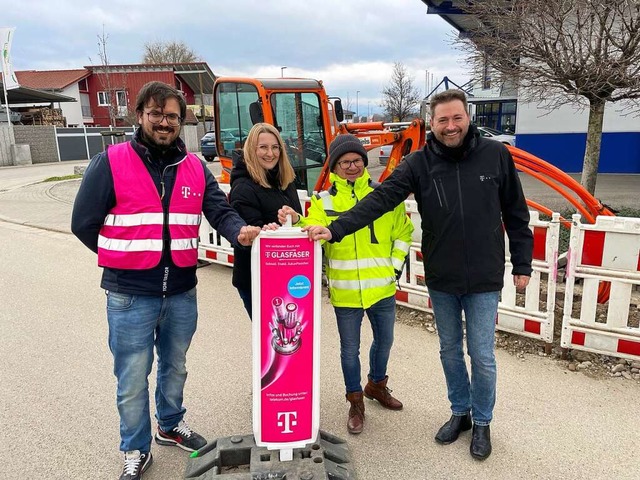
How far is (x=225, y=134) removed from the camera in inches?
308

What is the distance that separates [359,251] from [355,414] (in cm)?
107

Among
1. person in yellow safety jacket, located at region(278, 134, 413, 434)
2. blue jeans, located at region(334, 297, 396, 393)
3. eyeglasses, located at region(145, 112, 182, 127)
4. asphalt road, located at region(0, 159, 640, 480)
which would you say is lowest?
asphalt road, located at region(0, 159, 640, 480)

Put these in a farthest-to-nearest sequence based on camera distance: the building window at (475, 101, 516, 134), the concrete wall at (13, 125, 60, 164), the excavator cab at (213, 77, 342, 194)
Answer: the building window at (475, 101, 516, 134), the concrete wall at (13, 125, 60, 164), the excavator cab at (213, 77, 342, 194)

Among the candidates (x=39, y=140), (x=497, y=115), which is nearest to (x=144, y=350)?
(x=39, y=140)

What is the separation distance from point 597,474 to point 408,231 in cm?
170

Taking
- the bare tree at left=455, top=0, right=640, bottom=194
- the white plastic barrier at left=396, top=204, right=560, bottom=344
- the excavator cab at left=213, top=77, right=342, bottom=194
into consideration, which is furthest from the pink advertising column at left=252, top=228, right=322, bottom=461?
the bare tree at left=455, top=0, right=640, bottom=194

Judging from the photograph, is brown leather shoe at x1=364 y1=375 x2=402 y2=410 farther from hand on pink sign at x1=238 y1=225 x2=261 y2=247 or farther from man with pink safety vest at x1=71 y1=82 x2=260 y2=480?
hand on pink sign at x1=238 y1=225 x2=261 y2=247

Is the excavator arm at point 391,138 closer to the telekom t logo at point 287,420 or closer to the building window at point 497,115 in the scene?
the telekom t logo at point 287,420

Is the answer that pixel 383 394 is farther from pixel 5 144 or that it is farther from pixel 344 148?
pixel 5 144

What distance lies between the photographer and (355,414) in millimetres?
3176

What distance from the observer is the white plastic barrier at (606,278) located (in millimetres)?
3705

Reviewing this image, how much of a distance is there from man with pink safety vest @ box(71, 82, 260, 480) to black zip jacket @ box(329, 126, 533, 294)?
0.82 meters

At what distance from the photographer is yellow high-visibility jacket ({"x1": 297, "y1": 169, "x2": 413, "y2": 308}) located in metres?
2.99

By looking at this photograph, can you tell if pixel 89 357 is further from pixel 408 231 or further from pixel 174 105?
pixel 408 231
